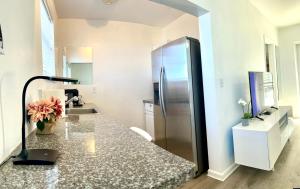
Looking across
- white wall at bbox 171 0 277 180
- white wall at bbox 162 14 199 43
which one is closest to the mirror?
white wall at bbox 162 14 199 43

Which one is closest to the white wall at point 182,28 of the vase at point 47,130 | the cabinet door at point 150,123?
the cabinet door at point 150,123

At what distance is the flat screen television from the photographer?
2.78 metres

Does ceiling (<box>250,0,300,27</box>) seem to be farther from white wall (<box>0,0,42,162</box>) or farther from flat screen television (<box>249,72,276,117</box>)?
white wall (<box>0,0,42,162</box>)

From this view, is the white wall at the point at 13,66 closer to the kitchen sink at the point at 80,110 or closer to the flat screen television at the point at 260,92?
the kitchen sink at the point at 80,110

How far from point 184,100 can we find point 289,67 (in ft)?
14.9

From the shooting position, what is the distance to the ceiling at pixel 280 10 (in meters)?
3.67

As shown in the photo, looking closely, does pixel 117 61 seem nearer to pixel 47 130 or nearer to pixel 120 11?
pixel 120 11

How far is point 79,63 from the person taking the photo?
3723mm

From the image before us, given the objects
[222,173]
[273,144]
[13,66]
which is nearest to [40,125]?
[13,66]

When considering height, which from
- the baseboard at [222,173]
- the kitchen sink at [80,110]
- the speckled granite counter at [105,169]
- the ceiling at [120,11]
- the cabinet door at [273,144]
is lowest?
the baseboard at [222,173]

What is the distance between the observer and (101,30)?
386 cm

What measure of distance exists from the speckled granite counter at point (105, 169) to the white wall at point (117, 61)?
294 centimetres

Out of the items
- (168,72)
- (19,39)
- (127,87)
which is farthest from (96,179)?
(127,87)

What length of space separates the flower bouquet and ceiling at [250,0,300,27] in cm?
388
